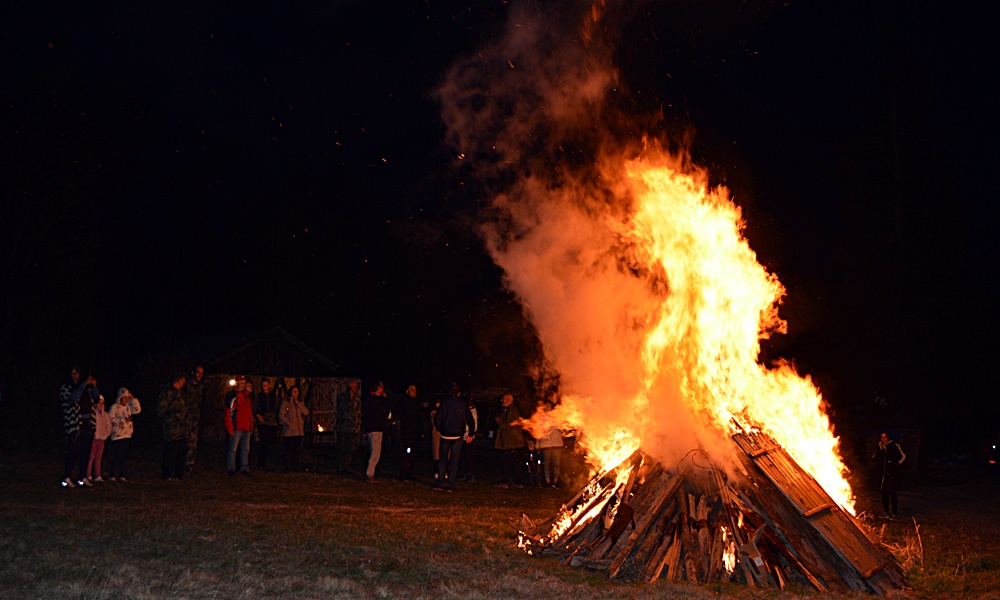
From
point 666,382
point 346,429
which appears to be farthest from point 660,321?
point 346,429

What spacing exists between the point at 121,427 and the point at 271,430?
374 centimetres

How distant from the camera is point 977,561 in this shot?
32.9 ft

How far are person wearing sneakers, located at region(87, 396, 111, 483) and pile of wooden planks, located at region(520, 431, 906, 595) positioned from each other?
8.53 m

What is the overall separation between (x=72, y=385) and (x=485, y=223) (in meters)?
8.32

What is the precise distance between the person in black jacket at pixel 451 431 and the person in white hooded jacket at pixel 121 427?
18.1 feet

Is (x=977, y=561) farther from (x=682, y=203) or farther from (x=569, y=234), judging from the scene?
(x=569, y=234)

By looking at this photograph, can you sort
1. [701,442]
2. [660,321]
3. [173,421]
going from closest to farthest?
[701,442]
[660,321]
[173,421]

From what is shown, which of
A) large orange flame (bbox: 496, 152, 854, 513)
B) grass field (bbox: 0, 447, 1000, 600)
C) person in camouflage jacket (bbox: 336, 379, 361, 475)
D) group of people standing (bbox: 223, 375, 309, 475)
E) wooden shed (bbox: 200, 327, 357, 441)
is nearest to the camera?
grass field (bbox: 0, 447, 1000, 600)

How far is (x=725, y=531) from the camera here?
851 cm

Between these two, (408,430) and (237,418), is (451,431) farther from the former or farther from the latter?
(237,418)

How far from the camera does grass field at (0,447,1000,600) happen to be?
23.4 ft

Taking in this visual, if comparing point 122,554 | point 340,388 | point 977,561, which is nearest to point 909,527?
point 977,561

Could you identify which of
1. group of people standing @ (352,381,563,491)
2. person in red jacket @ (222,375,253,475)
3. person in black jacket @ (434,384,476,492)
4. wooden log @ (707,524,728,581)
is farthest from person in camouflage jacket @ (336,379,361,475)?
wooden log @ (707,524,728,581)

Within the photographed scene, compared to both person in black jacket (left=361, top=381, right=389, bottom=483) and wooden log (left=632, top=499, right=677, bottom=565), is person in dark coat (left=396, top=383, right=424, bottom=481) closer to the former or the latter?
person in black jacket (left=361, top=381, right=389, bottom=483)
